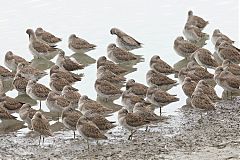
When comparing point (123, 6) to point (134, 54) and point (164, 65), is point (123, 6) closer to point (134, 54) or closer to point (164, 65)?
point (134, 54)

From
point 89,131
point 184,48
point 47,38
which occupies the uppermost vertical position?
point 89,131

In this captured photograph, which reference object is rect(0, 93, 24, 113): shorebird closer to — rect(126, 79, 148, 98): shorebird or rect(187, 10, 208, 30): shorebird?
rect(126, 79, 148, 98): shorebird

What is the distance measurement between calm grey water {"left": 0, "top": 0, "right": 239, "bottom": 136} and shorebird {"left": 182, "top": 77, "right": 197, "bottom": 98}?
231 centimetres

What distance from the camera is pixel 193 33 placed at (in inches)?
782

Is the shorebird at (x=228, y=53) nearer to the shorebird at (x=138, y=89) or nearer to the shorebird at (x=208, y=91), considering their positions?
the shorebird at (x=208, y=91)

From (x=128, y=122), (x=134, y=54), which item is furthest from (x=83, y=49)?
(x=128, y=122)

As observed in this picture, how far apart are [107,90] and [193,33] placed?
Result: 6152 mm

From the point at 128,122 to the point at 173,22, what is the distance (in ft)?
37.0

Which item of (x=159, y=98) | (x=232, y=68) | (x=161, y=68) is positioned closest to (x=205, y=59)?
(x=161, y=68)

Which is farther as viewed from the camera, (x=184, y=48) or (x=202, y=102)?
(x=184, y=48)

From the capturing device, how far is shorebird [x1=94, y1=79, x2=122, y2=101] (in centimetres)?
1447

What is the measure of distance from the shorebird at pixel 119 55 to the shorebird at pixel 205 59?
79.0 inches

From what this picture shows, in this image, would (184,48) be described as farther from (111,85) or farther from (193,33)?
(111,85)

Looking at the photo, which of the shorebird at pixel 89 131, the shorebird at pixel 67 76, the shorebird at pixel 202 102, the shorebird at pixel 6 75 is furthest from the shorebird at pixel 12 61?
the shorebird at pixel 89 131
